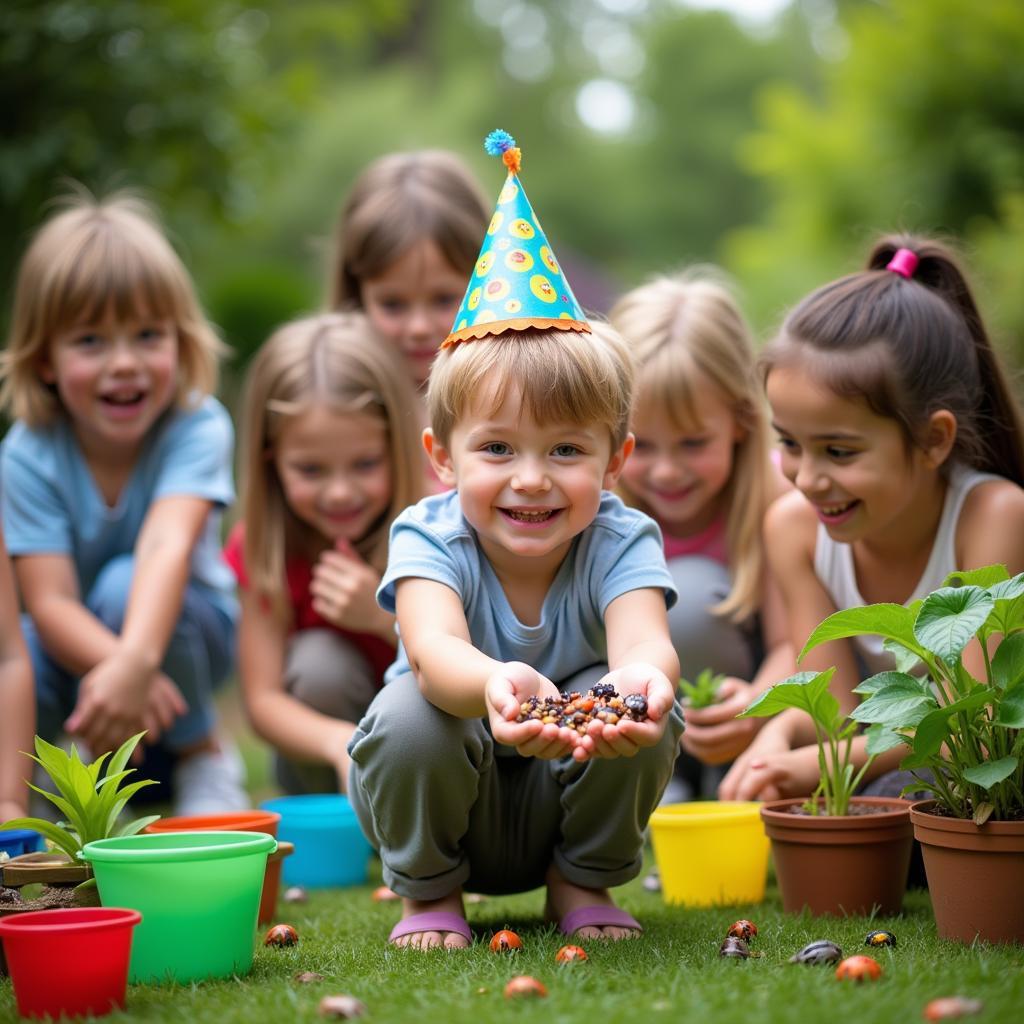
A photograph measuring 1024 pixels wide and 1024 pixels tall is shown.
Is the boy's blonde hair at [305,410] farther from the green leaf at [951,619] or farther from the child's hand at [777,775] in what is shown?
the green leaf at [951,619]

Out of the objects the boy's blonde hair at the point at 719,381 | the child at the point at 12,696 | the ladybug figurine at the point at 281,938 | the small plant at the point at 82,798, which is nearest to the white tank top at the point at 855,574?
the boy's blonde hair at the point at 719,381

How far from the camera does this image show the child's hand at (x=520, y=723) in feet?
6.26

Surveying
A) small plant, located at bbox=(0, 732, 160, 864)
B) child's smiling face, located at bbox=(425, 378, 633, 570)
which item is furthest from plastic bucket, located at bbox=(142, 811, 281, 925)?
child's smiling face, located at bbox=(425, 378, 633, 570)

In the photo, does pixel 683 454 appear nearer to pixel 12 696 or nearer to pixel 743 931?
pixel 743 931

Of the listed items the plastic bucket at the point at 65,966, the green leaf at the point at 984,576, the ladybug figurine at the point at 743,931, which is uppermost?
the green leaf at the point at 984,576

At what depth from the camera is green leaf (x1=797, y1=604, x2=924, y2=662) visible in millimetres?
2172

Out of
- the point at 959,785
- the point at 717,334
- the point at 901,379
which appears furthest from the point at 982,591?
the point at 717,334

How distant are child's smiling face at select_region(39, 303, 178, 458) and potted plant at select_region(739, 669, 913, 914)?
7.03 ft

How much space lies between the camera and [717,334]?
3.61 metres

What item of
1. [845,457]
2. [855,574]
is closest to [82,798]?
[845,457]

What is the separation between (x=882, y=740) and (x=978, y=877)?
0.27 m

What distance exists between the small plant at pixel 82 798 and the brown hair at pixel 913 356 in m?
1.59

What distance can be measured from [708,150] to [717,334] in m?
22.1

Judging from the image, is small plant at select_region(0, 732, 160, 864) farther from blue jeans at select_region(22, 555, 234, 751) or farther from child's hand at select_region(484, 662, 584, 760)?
blue jeans at select_region(22, 555, 234, 751)
